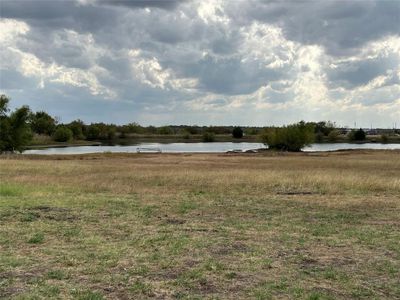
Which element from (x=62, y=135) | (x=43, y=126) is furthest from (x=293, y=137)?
(x=43, y=126)

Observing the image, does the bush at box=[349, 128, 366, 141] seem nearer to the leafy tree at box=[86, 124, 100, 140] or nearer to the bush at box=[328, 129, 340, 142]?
the bush at box=[328, 129, 340, 142]

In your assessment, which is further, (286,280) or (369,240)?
(369,240)

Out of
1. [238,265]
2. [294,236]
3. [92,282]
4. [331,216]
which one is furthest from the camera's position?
[331,216]

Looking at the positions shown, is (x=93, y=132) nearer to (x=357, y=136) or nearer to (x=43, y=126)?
(x=43, y=126)

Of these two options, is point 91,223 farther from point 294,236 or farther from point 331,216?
point 331,216

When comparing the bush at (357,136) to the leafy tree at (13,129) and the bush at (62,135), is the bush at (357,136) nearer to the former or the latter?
the bush at (62,135)

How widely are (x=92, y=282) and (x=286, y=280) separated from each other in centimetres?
268

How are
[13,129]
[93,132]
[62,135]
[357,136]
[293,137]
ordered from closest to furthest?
1. [13,129]
2. [293,137]
3. [62,135]
4. [357,136]
5. [93,132]

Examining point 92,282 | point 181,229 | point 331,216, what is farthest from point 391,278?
point 331,216

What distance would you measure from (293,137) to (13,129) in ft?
187

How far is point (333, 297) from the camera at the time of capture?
6293 millimetres

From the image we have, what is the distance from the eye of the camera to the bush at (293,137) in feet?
356

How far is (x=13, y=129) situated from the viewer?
8894cm

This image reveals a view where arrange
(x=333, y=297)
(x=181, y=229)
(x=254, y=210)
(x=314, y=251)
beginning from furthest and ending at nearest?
(x=254, y=210), (x=181, y=229), (x=314, y=251), (x=333, y=297)
